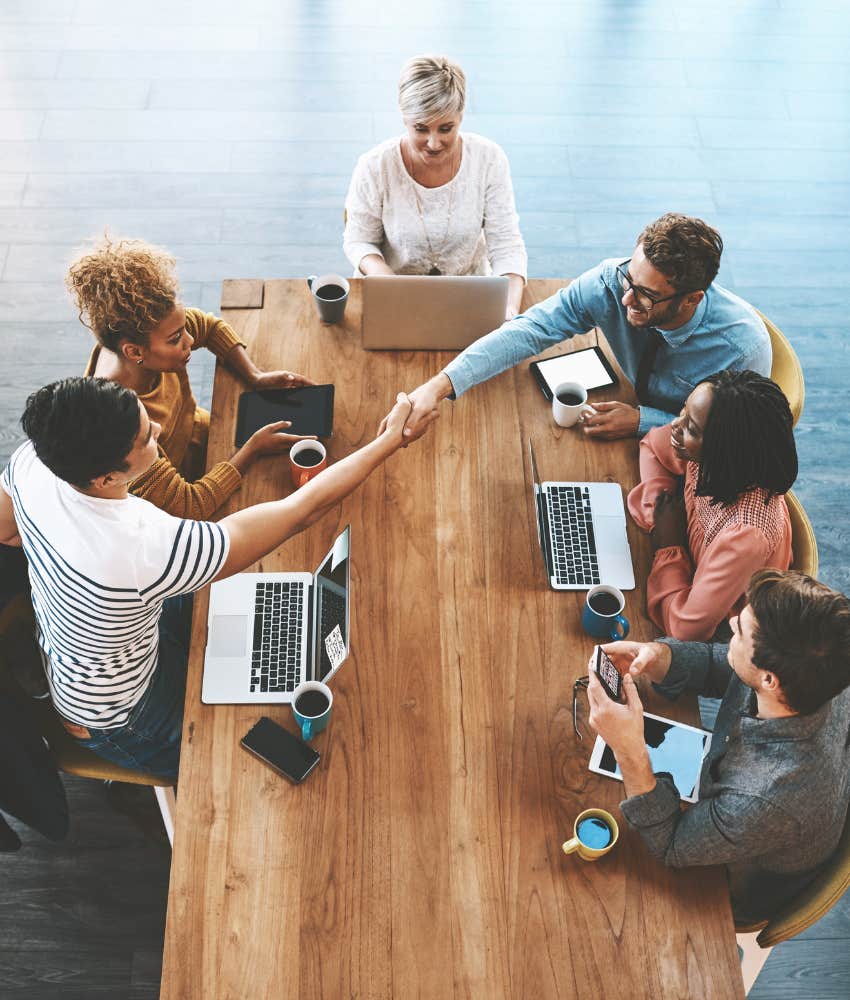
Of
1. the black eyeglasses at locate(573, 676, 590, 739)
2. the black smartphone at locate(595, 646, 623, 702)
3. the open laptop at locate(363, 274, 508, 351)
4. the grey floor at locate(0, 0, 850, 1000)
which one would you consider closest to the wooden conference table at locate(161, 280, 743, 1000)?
the black eyeglasses at locate(573, 676, 590, 739)

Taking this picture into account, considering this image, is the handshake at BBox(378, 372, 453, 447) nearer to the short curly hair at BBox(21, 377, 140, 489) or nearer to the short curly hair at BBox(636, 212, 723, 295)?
the short curly hair at BBox(636, 212, 723, 295)

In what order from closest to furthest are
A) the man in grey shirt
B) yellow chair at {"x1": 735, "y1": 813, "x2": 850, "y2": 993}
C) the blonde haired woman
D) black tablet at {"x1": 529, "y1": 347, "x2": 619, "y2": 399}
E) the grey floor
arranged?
the man in grey shirt < yellow chair at {"x1": 735, "y1": 813, "x2": 850, "y2": 993} < black tablet at {"x1": 529, "y1": 347, "x2": 619, "y2": 399} < the blonde haired woman < the grey floor

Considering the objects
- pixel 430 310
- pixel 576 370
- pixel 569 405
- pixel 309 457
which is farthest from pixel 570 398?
pixel 309 457

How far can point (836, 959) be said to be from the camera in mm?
2514

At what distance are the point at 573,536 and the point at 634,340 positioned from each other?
1.95 ft

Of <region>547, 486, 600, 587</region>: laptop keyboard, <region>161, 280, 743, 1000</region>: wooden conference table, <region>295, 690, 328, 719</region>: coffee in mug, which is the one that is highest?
<region>547, 486, 600, 587</region>: laptop keyboard

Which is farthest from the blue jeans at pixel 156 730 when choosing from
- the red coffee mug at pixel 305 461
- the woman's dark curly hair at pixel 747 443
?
the woman's dark curly hair at pixel 747 443

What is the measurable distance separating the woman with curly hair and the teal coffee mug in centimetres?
55

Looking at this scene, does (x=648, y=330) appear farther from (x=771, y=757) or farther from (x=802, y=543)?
(x=771, y=757)

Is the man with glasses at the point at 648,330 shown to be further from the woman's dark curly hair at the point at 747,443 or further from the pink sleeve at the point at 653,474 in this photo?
the woman's dark curly hair at the point at 747,443

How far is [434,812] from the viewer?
1863 mm

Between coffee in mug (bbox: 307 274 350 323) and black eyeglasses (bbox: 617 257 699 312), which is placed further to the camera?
coffee in mug (bbox: 307 274 350 323)

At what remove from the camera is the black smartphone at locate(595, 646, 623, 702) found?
191cm


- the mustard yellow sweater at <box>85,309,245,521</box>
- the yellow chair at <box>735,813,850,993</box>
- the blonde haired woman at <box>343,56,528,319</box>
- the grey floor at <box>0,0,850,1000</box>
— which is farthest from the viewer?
the grey floor at <box>0,0,850,1000</box>
